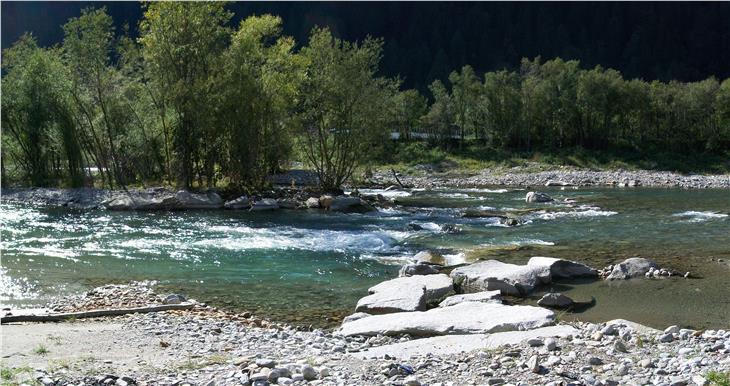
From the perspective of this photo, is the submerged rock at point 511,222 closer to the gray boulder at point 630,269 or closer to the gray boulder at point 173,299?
the gray boulder at point 630,269

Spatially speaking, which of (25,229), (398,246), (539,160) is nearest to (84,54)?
(25,229)

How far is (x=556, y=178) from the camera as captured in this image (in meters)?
65.5

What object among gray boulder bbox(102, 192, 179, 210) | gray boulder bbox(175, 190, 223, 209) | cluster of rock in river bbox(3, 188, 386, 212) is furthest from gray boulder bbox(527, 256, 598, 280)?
gray boulder bbox(102, 192, 179, 210)

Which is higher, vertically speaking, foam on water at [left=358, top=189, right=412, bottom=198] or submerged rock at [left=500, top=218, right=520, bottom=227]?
foam on water at [left=358, top=189, right=412, bottom=198]

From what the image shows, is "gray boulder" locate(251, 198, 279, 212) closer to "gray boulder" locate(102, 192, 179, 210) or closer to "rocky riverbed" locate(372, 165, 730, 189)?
"gray boulder" locate(102, 192, 179, 210)

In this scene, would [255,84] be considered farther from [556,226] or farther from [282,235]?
[556,226]

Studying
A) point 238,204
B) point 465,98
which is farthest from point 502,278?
point 465,98

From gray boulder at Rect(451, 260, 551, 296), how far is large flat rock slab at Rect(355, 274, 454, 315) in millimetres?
576

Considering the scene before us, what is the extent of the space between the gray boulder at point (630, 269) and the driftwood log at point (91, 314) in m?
11.8

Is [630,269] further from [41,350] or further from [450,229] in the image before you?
[41,350]

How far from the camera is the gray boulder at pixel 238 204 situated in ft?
125

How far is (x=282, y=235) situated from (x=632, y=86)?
69158mm

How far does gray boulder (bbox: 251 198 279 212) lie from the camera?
37625 mm

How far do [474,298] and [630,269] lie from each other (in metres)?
6.11
